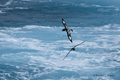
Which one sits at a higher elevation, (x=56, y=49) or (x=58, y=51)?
(x=56, y=49)

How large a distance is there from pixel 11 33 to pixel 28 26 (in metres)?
7.76

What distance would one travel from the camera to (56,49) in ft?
277

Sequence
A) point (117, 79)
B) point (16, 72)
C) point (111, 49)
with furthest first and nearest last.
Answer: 1. point (111, 49)
2. point (16, 72)
3. point (117, 79)

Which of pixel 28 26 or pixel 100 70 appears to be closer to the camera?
pixel 100 70

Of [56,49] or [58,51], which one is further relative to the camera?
[56,49]

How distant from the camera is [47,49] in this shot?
284 ft

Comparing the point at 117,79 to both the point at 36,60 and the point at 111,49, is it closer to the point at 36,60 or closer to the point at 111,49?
the point at 111,49

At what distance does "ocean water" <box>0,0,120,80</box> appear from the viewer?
7462cm

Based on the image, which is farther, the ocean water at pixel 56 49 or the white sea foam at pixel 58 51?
the white sea foam at pixel 58 51

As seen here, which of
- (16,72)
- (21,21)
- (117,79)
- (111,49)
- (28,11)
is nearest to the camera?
(117,79)

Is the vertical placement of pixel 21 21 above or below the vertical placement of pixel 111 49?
above

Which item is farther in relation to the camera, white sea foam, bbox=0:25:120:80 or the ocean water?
white sea foam, bbox=0:25:120:80

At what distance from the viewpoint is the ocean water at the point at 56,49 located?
7462 centimetres

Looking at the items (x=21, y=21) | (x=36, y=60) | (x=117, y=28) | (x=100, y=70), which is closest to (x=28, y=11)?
(x=21, y=21)
